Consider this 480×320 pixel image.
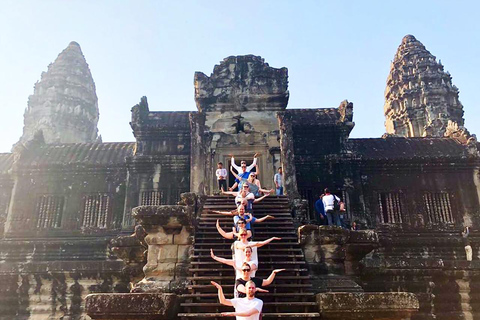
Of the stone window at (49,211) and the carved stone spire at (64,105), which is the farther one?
the carved stone spire at (64,105)

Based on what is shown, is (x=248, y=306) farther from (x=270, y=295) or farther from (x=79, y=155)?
(x=79, y=155)

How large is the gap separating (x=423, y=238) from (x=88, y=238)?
38.1ft

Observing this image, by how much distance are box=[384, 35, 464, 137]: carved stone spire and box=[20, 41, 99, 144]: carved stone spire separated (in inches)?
871

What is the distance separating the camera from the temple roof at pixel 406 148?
16859 millimetres

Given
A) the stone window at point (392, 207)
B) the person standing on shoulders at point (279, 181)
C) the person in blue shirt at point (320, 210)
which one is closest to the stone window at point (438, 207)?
the stone window at point (392, 207)

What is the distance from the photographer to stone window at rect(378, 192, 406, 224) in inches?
636

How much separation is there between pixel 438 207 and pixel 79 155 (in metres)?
13.6

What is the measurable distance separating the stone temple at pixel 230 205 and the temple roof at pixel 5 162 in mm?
107

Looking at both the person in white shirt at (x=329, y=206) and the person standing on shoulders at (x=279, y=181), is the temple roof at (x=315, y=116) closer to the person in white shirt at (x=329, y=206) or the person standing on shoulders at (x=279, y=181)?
the person standing on shoulders at (x=279, y=181)

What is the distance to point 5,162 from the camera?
1842 cm

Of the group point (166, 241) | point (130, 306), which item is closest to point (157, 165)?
point (166, 241)

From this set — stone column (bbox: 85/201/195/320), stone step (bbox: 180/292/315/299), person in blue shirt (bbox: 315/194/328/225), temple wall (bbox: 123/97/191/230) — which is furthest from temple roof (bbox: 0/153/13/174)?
stone step (bbox: 180/292/315/299)

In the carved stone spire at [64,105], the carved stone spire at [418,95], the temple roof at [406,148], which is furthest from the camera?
the carved stone spire at [64,105]

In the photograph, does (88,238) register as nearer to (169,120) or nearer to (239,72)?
(169,120)
